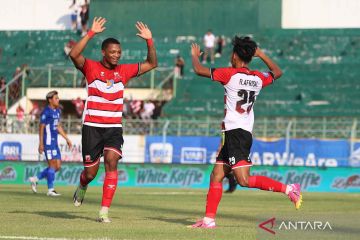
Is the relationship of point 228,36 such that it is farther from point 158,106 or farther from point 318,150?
point 318,150

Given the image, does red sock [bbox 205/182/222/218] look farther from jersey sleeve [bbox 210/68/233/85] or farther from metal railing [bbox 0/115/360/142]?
metal railing [bbox 0/115/360/142]

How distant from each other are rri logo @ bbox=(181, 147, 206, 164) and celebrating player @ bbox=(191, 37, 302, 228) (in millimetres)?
21421

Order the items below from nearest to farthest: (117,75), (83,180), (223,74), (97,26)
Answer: (223,74)
(97,26)
(117,75)
(83,180)

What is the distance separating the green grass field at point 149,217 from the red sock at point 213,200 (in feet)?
0.77

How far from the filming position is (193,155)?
3594 centimetres

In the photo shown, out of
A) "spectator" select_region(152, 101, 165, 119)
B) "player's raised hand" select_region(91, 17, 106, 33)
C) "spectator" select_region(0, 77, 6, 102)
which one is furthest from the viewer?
"spectator" select_region(0, 77, 6, 102)

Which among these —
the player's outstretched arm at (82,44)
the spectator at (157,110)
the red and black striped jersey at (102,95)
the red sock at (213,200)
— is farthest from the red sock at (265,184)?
the spectator at (157,110)

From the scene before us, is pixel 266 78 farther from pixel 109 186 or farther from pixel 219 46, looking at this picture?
pixel 219 46

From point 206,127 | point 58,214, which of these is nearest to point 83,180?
point 58,214

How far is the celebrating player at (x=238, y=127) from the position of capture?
553 inches

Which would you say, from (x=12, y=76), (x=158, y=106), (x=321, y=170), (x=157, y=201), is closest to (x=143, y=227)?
(x=157, y=201)

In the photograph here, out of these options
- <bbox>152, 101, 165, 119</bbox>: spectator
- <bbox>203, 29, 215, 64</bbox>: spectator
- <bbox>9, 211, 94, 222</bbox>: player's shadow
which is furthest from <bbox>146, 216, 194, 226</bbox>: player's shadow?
<bbox>203, 29, 215, 64</bbox>: spectator

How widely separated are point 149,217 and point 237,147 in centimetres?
267

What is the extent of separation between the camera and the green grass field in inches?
505
